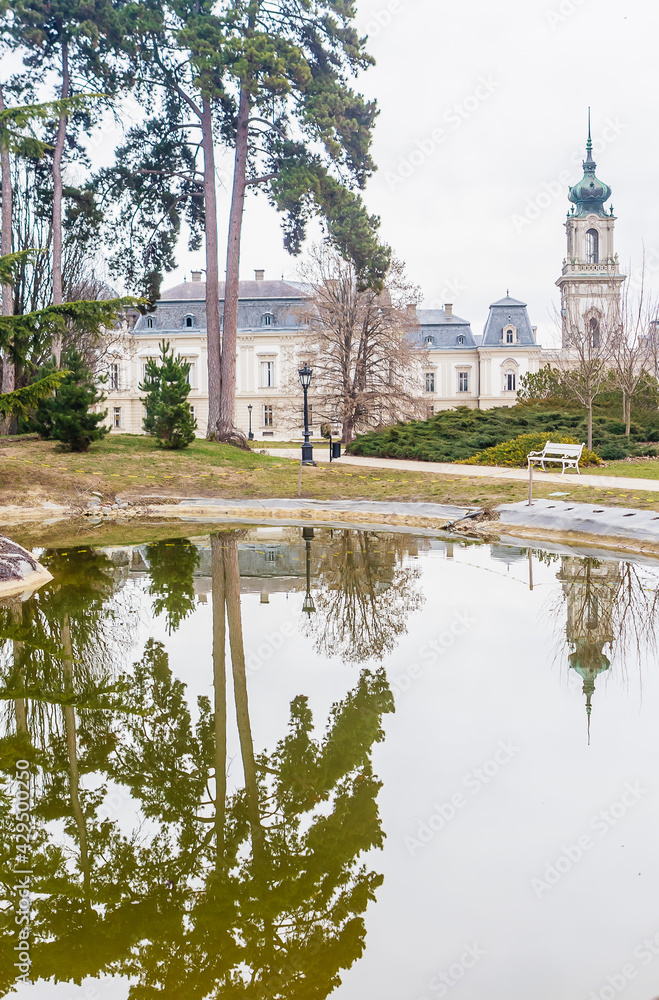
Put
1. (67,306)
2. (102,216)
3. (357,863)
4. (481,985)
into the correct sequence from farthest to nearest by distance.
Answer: (102,216), (67,306), (357,863), (481,985)

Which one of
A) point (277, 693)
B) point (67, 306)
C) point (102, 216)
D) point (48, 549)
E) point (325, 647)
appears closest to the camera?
point (277, 693)

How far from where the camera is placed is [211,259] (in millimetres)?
22562

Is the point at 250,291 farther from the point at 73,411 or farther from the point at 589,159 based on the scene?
the point at 73,411

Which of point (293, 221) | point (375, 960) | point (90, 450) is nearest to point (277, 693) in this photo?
point (375, 960)

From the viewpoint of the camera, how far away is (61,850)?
3469 millimetres

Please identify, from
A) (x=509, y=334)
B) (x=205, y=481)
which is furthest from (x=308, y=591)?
(x=509, y=334)

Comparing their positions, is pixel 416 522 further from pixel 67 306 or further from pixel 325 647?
pixel 325 647

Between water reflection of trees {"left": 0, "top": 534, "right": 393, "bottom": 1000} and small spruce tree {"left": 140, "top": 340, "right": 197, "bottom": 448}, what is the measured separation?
48.4ft

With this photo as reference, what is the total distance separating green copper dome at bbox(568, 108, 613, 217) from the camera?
63031 millimetres

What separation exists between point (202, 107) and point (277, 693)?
21.6 m

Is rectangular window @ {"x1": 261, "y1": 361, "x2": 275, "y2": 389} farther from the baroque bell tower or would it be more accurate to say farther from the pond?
the pond

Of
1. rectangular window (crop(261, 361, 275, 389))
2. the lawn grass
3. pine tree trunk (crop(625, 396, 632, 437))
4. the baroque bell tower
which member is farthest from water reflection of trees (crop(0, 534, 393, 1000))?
the baroque bell tower

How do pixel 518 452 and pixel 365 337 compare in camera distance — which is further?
pixel 365 337

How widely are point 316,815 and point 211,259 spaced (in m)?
20.6
